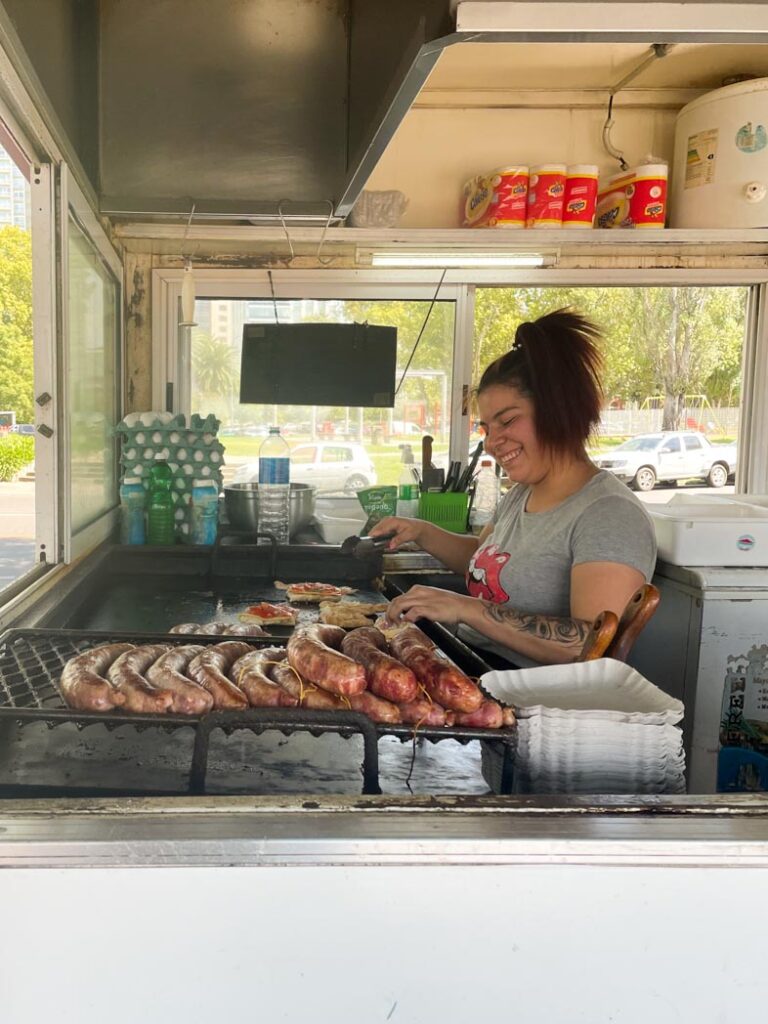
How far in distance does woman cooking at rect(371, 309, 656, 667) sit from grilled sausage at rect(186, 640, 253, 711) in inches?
19.9

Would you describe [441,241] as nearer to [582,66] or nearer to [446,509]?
[582,66]

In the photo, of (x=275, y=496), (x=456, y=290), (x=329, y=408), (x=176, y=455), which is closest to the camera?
(x=176, y=455)

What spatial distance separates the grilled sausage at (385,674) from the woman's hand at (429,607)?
1.22 ft

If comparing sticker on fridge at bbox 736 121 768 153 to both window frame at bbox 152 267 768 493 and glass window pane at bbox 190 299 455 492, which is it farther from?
glass window pane at bbox 190 299 455 492

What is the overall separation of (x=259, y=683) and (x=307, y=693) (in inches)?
3.5

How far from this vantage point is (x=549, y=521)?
7.71 ft

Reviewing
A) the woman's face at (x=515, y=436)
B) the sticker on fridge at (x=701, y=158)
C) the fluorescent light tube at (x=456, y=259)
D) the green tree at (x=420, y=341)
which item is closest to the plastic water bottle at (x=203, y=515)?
the green tree at (x=420, y=341)

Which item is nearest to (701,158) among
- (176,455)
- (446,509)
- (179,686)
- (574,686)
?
(446,509)

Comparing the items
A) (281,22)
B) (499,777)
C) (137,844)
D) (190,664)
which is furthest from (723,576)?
(281,22)

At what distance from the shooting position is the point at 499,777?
136cm

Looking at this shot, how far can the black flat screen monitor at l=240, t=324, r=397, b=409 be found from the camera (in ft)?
14.8

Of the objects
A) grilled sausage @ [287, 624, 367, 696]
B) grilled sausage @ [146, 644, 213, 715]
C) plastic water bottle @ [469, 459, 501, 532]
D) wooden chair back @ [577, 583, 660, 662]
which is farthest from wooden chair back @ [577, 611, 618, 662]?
plastic water bottle @ [469, 459, 501, 532]

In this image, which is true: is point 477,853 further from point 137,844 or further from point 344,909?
point 137,844

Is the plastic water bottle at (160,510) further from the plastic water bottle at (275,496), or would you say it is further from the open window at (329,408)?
the open window at (329,408)
